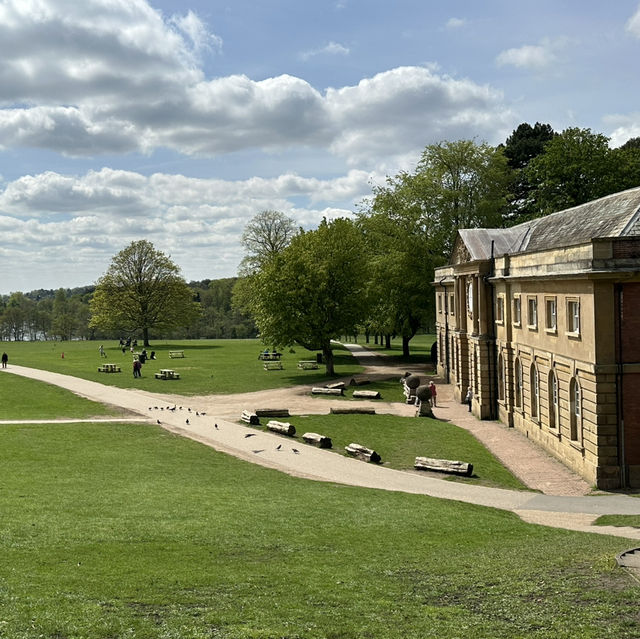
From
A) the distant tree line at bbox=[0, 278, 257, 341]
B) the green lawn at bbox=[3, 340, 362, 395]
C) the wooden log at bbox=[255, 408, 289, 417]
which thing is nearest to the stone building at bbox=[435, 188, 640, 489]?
the wooden log at bbox=[255, 408, 289, 417]

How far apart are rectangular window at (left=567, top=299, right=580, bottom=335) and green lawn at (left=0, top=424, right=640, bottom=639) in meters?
9.35

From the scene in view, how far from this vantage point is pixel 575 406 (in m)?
27.4

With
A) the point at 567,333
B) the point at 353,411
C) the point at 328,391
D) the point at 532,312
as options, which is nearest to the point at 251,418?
the point at 353,411

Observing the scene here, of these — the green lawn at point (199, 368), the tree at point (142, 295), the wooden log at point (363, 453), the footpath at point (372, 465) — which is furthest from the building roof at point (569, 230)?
the tree at point (142, 295)

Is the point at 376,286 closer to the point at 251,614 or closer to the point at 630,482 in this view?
the point at 630,482

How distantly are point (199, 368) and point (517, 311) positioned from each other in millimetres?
35975

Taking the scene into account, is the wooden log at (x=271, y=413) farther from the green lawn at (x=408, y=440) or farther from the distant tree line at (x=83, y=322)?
the distant tree line at (x=83, y=322)

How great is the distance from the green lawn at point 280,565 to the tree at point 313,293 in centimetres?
3248

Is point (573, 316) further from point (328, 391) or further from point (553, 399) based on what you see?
point (328, 391)

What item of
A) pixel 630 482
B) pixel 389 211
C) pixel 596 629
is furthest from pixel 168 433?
pixel 389 211

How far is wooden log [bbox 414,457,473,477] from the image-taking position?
26.7m

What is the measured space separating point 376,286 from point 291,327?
10.9 meters

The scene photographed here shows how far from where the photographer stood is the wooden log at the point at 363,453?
95.2ft

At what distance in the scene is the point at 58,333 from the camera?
137625mm
